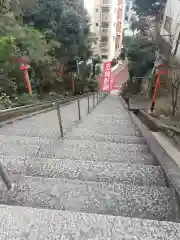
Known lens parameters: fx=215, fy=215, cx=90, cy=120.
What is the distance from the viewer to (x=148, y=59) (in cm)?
1170

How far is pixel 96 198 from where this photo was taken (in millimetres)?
1250

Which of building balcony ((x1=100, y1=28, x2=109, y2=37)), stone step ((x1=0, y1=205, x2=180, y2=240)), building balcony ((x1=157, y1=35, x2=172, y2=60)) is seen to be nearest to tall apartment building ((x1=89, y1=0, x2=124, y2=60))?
building balcony ((x1=100, y1=28, x2=109, y2=37))

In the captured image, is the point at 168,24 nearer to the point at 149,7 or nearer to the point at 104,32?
the point at 149,7

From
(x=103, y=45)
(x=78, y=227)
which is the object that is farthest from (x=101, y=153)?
(x=103, y=45)

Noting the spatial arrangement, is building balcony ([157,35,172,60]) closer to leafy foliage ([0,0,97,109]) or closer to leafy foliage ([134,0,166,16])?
leafy foliage ([134,0,166,16])

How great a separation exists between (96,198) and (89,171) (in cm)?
40

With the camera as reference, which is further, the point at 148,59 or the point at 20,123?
Answer: the point at 148,59

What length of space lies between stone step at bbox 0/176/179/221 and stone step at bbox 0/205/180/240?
0.65 ft

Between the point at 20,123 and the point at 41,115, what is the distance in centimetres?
95

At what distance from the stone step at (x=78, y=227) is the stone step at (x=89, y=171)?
0.58 metres

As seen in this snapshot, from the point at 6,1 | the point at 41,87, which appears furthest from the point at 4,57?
the point at 41,87

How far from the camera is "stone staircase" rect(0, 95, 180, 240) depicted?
36.4 inches

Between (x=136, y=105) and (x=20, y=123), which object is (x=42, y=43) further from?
(x=20, y=123)

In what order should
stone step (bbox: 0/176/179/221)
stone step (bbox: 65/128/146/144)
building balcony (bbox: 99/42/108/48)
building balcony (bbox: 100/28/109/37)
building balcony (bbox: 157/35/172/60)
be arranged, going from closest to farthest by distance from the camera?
1. stone step (bbox: 0/176/179/221)
2. stone step (bbox: 65/128/146/144)
3. building balcony (bbox: 157/35/172/60)
4. building balcony (bbox: 100/28/109/37)
5. building balcony (bbox: 99/42/108/48)
